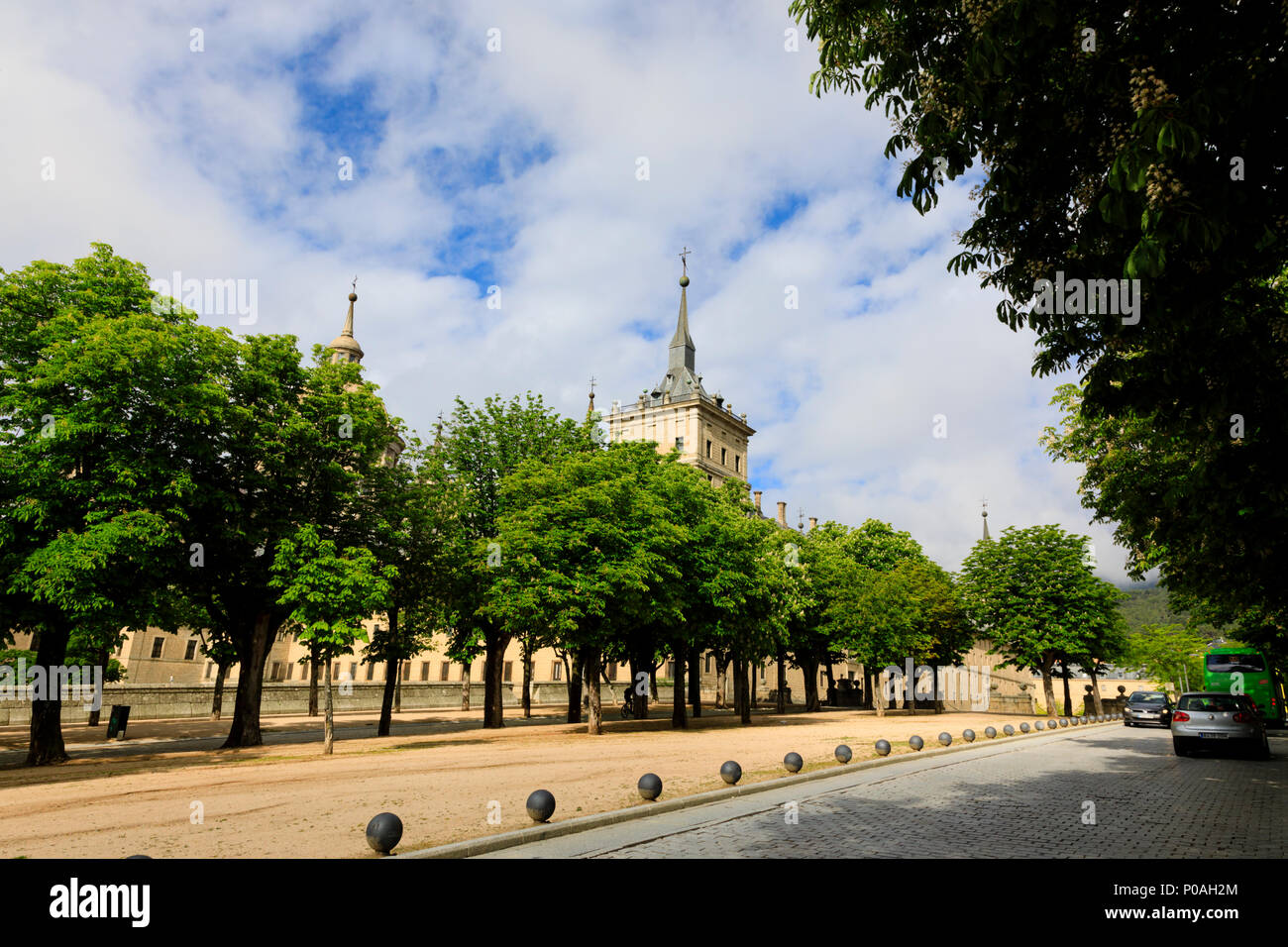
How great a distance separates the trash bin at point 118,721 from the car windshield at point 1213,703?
38.5m

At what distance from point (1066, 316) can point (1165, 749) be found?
24025 mm

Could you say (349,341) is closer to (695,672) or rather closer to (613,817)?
(695,672)

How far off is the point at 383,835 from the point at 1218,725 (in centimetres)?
2438

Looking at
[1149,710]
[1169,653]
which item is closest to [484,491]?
[1149,710]

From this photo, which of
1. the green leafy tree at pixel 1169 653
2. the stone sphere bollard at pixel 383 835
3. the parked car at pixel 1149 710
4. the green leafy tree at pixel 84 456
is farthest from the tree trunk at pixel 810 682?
the green leafy tree at pixel 1169 653

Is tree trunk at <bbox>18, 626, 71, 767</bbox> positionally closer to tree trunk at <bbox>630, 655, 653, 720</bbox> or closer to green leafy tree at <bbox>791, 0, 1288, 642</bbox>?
tree trunk at <bbox>630, 655, 653, 720</bbox>

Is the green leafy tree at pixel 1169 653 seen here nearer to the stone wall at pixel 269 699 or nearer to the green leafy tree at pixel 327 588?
the stone wall at pixel 269 699

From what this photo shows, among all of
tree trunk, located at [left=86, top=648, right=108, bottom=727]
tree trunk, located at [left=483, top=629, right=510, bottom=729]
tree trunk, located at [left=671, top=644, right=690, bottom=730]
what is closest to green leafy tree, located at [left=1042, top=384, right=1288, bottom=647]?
tree trunk, located at [left=671, top=644, right=690, bottom=730]

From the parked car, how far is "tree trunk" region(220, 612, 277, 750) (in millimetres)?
42739

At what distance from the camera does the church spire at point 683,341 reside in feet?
321

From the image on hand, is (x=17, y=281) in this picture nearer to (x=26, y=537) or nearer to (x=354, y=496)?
(x=26, y=537)

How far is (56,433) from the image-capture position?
18.7 meters

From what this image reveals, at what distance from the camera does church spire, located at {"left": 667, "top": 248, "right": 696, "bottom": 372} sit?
97.8 metres
